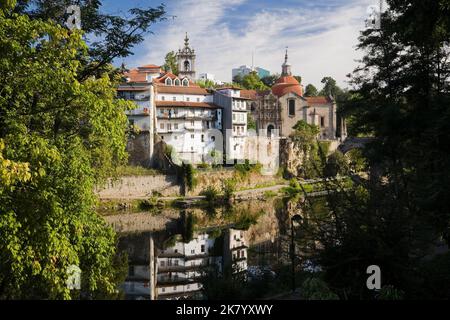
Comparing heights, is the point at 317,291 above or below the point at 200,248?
above

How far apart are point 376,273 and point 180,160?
37589 millimetres

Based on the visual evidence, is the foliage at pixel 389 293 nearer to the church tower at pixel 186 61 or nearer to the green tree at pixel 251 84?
the church tower at pixel 186 61

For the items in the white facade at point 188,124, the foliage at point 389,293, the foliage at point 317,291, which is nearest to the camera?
the foliage at point 389,293

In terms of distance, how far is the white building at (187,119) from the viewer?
46469mm

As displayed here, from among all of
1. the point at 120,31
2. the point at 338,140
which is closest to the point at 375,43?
the point at 120,31

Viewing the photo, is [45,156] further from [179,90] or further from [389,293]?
[179,90]

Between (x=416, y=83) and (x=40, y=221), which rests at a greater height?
(x=416, y=83)

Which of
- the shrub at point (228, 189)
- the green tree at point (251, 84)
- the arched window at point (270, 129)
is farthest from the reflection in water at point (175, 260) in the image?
the green tree at point (251, 84)

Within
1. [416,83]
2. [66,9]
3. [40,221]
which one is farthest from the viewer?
[416,83]

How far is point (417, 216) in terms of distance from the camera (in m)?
8.08

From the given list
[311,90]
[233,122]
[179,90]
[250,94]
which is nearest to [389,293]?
[179,90]

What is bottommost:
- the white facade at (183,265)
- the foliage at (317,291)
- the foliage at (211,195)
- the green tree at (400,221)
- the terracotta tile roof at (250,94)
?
the white facade at (183,265)

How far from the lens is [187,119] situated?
156 feet
